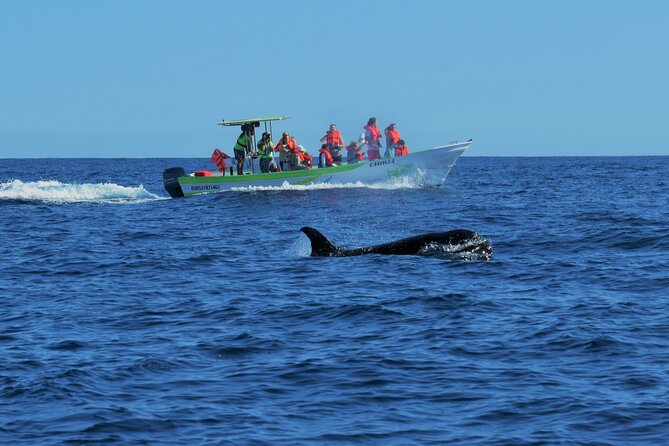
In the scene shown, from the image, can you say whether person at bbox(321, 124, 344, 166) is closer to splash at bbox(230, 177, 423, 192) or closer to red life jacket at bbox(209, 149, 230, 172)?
splash at bbox(230, 177, 423, 192)

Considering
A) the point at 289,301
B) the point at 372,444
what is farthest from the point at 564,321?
the point at 372,444

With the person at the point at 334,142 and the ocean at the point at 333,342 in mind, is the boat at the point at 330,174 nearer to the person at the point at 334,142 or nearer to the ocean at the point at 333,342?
the person at the point at 334,142

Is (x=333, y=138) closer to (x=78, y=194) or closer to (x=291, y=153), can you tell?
(x=291, y=153)

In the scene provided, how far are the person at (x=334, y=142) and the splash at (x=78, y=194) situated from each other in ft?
27.0

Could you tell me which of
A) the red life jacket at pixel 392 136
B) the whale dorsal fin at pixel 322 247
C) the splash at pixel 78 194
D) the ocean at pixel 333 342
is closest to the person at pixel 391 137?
the red life jacket at pixel 392 136

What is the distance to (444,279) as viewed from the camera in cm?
1781

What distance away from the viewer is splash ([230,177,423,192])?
42062 mm

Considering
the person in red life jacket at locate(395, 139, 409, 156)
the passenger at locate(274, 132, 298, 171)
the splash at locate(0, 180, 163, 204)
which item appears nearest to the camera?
the passenger at locate(274, 132, 298, 171)

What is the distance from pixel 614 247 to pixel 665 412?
1405 centimetres

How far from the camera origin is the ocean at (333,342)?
31.3 ft

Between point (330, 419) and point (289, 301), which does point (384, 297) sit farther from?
point (330, 419)

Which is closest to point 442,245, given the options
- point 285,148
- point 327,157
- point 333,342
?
point 333,342

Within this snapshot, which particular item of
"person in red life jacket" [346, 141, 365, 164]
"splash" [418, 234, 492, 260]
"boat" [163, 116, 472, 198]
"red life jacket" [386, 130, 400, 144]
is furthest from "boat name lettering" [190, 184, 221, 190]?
"splash" [418, 234, 492, 260]

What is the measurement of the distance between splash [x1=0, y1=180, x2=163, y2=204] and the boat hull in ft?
8.69
